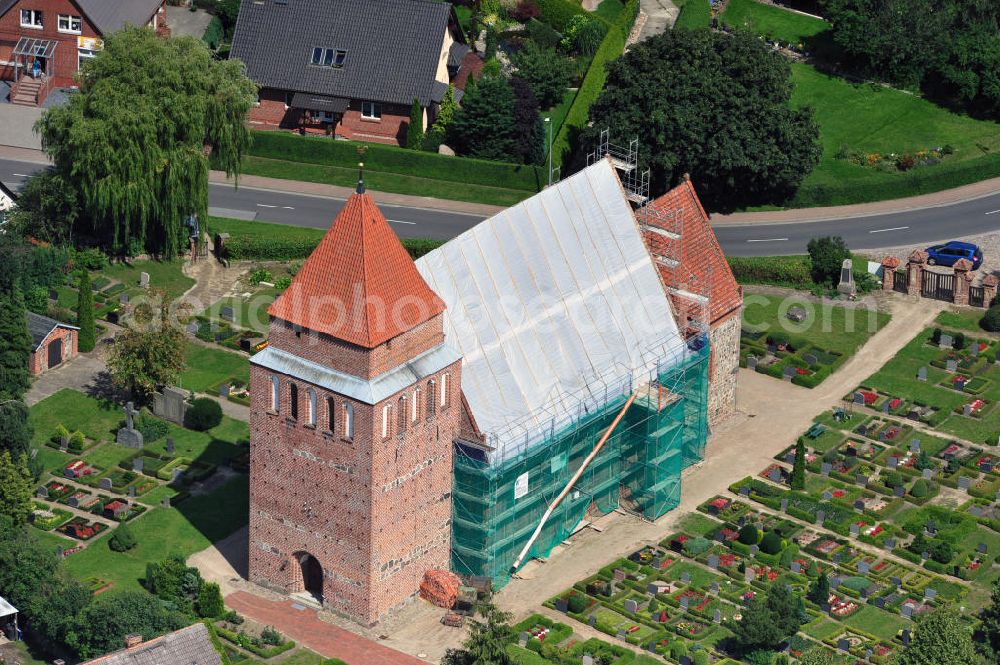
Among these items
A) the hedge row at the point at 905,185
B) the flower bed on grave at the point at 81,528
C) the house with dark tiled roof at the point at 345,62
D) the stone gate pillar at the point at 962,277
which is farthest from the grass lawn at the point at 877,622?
the house with dark tiled roof at the point at 345,62

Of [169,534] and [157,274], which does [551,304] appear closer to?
[169,534]

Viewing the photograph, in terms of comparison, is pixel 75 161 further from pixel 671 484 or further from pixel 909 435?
pixel 909 435

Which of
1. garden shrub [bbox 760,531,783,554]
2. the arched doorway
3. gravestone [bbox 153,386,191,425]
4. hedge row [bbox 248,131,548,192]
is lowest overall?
the arched doorway

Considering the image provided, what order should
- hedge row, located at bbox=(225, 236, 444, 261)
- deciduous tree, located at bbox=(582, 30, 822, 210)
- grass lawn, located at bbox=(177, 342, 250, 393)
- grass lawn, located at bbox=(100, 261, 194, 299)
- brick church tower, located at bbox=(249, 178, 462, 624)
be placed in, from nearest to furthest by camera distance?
brick church tower, located at bbox=(249, 178, 462, 624) → grass lawn, located at bbox=(177, 342, 250, 393) → grass lawn, located at bbox=(100, 261, 194, 299) → hedge row, located at bbox=(225, 236, 444, 261) → deciduous tree, located at bbox=(582, 30, 822, 210)

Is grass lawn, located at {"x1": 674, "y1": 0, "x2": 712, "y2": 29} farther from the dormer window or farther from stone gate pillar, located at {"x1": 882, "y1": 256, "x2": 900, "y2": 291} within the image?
stone gate pillar, located at {"x1": 882, "y1": 256, "x2": 900, "y2": 291}

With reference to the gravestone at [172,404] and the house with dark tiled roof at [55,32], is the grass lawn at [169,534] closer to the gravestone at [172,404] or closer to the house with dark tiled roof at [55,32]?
the gravestone at [172,404]

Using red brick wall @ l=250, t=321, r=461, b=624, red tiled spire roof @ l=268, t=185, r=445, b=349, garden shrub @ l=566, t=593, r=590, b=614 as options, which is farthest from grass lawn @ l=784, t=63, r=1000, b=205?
red tiled spire roof @ l=268, t=185, r=445, b=349

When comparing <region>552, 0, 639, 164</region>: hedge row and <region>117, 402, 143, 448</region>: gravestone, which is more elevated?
<region>552, 0, 639, 164</region>: hedge row
